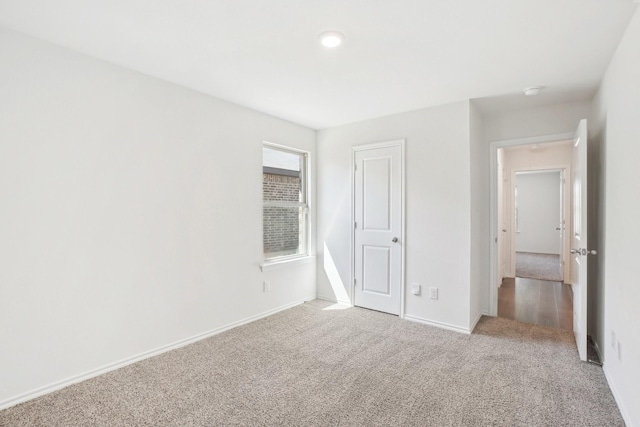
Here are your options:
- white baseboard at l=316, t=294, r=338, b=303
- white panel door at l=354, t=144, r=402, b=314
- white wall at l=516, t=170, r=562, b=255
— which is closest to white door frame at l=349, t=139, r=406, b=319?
white panel door at l=354, t=144, r=402, b=314

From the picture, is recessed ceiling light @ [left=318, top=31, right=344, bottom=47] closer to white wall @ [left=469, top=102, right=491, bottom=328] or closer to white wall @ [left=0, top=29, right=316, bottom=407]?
white wall @ [left=0, top=29, right=316, bottom=407]

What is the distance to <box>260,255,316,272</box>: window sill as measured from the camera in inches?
149

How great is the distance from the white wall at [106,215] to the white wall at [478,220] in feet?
8.10

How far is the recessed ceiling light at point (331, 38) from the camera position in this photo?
80.7 inches

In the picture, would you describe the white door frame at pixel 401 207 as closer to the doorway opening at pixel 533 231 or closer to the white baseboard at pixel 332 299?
the white baseboard at pixel 332 299

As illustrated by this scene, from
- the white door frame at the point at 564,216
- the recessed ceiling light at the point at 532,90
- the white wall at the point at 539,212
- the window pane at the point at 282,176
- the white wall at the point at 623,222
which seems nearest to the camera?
the white wall at the point at 623,222

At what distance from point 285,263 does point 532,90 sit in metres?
3.19

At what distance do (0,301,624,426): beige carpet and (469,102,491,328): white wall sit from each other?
20.6 inches

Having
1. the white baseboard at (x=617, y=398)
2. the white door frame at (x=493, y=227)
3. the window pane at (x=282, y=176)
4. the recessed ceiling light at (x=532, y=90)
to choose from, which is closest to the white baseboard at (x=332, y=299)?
the window pane at (x=282, y=176)

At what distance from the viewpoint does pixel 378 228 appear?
3.95m

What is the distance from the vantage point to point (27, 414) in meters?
1.97

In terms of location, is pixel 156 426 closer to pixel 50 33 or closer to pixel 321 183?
pixel 50 33

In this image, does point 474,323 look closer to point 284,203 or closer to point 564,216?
point 284,203

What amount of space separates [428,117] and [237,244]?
2539 mm
